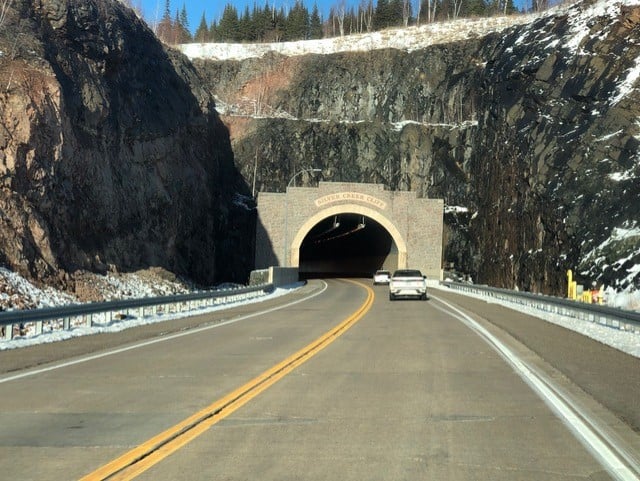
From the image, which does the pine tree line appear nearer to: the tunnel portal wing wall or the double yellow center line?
the tunnel portal wing wall

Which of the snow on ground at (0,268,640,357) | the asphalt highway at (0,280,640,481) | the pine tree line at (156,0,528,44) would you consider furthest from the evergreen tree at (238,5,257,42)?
the asphalt highway at (0,280,640,481)

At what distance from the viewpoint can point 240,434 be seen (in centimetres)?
717

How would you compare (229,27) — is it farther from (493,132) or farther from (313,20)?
(493,132)

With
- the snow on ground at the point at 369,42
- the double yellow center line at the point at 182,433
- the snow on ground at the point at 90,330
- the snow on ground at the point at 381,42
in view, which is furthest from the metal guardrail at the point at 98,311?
the snow on ground at the point at 369,42

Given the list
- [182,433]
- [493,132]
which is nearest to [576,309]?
[182,433]

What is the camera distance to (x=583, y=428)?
752 cm

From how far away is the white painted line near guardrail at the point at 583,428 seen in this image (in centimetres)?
597

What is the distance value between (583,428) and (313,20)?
139 meters

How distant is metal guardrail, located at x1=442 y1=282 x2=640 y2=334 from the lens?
58.9 ft

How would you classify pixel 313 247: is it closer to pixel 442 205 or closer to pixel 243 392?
pixel 442 205

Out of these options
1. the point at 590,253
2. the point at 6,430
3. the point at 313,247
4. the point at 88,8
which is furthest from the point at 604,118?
the point at 313,247

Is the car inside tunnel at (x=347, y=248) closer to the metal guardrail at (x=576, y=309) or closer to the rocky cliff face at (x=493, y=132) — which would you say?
the rocky cliff face at (x=493, y=132)

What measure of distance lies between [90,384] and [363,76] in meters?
79.6

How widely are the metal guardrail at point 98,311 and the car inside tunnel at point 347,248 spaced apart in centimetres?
4424
